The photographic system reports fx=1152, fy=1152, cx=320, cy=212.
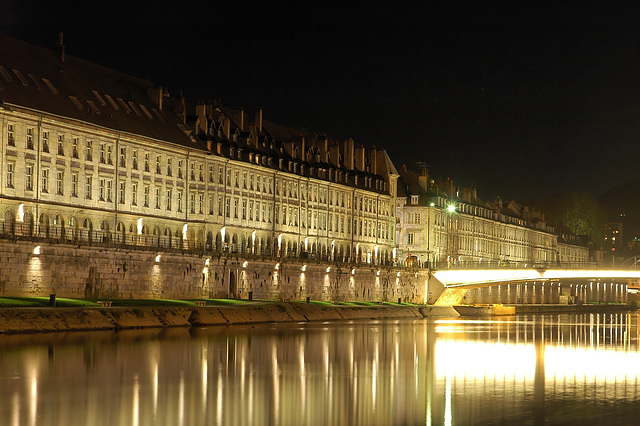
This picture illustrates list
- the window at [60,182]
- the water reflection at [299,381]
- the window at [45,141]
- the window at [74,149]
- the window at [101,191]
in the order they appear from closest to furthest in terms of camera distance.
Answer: the water reflection at [299,381], the window at [45,141], the window at [60,182], the window at [74,149], the window at [101,191]

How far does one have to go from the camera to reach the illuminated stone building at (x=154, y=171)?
287 ft

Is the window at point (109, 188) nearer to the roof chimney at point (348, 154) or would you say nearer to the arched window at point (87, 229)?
the arched window at point (87, 229)

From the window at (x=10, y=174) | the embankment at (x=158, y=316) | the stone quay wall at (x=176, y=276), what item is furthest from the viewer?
the window at (x=10, y=174)

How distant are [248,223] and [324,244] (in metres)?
20.4

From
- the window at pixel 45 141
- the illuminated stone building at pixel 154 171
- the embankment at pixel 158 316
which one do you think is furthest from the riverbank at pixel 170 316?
the window at pixel 45 141

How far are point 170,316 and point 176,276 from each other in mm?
22734

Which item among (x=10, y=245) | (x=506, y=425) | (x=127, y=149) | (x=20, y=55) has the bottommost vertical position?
(x=506, y=425)

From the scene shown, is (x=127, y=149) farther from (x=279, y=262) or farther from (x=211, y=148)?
(x=279, y=262)

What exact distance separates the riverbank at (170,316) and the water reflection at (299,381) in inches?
99.3

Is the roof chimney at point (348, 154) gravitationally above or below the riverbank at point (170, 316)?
above

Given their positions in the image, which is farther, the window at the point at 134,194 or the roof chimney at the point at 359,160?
the roof chimney at the point at 359,160

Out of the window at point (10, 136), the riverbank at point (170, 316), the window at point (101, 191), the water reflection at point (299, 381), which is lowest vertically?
the water reflection at point (299, 381)

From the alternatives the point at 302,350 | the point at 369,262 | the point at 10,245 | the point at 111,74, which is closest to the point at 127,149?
the point at 111,74

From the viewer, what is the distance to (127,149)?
99.5 meters
